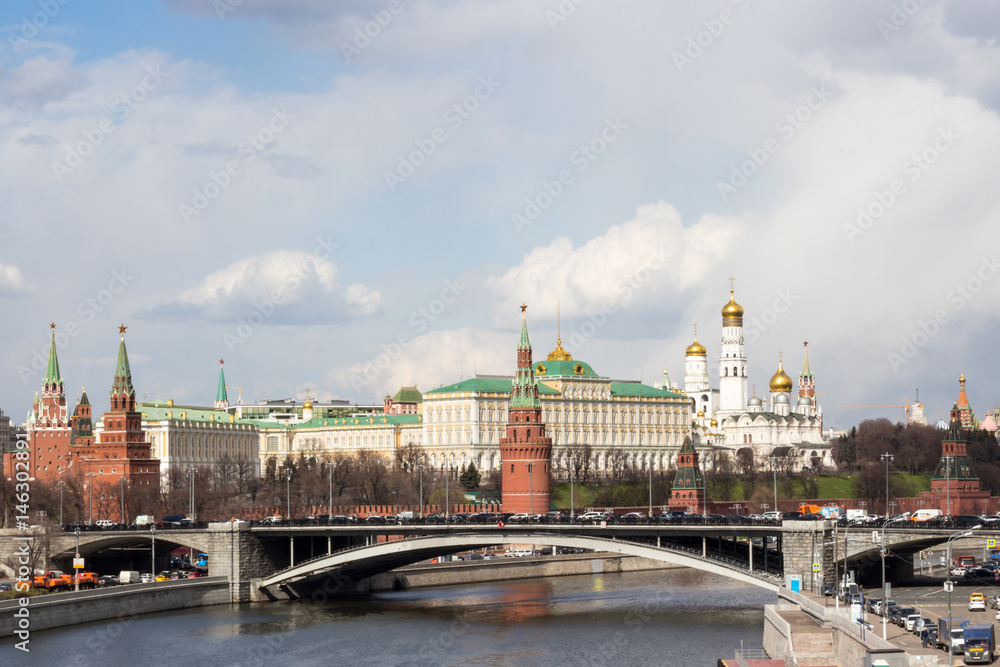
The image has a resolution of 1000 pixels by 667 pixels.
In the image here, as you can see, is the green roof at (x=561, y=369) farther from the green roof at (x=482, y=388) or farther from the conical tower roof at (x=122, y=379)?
the conical tower roof at (x=122, y=379)

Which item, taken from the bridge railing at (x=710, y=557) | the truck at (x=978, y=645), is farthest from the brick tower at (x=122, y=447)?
the truck at (x=978, y=645)

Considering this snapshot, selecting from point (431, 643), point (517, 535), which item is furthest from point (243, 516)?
point (431, 643)

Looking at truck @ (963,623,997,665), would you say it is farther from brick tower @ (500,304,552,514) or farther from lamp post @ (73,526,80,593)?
brick tower @ (500,304,552,514)

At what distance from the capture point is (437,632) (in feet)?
239

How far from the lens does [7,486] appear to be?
126125 mm

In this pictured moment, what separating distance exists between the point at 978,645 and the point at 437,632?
29.2 m

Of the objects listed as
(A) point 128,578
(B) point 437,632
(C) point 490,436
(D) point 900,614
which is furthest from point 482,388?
(D) point 900,614

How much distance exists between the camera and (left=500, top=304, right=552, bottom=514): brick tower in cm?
12381

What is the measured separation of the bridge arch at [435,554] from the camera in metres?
76.7

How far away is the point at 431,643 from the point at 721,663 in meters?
15.8

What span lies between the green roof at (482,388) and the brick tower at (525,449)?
2184 inches

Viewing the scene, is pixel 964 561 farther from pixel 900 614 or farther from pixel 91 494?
pixel 91 494

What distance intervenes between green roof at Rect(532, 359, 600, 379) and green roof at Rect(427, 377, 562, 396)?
12.0 ft

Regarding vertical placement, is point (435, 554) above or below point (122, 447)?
below
